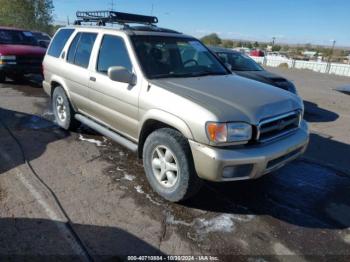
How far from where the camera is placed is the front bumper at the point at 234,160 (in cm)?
311

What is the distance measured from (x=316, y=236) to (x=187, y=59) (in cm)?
275

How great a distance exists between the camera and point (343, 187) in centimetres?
444

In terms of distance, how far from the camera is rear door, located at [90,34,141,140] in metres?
4.07

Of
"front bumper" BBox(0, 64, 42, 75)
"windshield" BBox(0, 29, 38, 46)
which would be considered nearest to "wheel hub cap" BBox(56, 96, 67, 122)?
"front bumper" BBox(0, 64, 42, 75)

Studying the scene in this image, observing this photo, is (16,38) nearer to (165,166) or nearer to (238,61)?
(238,61)

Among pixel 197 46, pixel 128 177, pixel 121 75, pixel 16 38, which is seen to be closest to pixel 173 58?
pixel 197 46

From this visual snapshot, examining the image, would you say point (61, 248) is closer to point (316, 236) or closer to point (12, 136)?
point (316, 236)

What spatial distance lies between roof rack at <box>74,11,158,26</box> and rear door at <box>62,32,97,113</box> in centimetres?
35

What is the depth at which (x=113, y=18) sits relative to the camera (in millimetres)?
5152

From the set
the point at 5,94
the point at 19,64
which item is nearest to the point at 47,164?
the point at 5,94

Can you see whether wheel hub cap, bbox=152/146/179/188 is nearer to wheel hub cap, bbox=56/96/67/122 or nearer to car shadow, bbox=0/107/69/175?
car shadow, bbox=0/107/69/175

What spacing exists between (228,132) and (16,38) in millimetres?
10350

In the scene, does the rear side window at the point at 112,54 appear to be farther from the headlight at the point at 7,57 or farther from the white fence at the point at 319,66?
the white fence at the point at 319,66

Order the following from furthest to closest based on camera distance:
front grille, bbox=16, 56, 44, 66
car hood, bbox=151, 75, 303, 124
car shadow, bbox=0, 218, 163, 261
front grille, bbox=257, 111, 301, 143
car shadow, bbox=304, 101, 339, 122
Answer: front grille, bbox=16, 56, 44, 66
car shadow, bbox=304, 101, 339, 122
front grille, bbox=257, 111, 301, 143
car hood, bbox=151, 75, 303, 124
car shadow, bbox=0, 218, 163, 261
